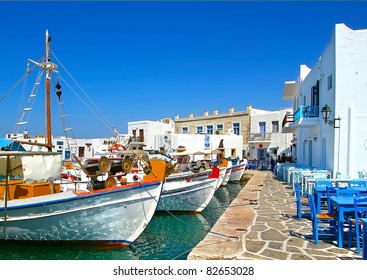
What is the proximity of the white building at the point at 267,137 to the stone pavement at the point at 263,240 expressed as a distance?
25.0m

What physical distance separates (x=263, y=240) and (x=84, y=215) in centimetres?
454

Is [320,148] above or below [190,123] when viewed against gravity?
below

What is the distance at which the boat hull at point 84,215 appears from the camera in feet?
26.8

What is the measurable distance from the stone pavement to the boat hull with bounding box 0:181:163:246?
2208mm

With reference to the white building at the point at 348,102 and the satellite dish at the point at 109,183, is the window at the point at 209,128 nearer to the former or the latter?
the white building at the point at 348,102

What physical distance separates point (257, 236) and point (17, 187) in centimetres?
676

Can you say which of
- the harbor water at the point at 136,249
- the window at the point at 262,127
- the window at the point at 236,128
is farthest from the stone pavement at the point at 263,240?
the window at the point at 236,128

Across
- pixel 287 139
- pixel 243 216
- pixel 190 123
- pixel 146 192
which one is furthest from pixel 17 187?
pixel 190 123

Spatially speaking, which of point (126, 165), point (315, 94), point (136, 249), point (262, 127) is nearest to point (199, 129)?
point (262, 127)

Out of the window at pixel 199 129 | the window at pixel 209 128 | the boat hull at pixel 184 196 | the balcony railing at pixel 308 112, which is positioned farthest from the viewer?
the window at pixel 199 129

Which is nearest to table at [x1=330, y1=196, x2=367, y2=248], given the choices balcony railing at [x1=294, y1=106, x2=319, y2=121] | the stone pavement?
the stone pavement

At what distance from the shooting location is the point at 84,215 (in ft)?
27.2
